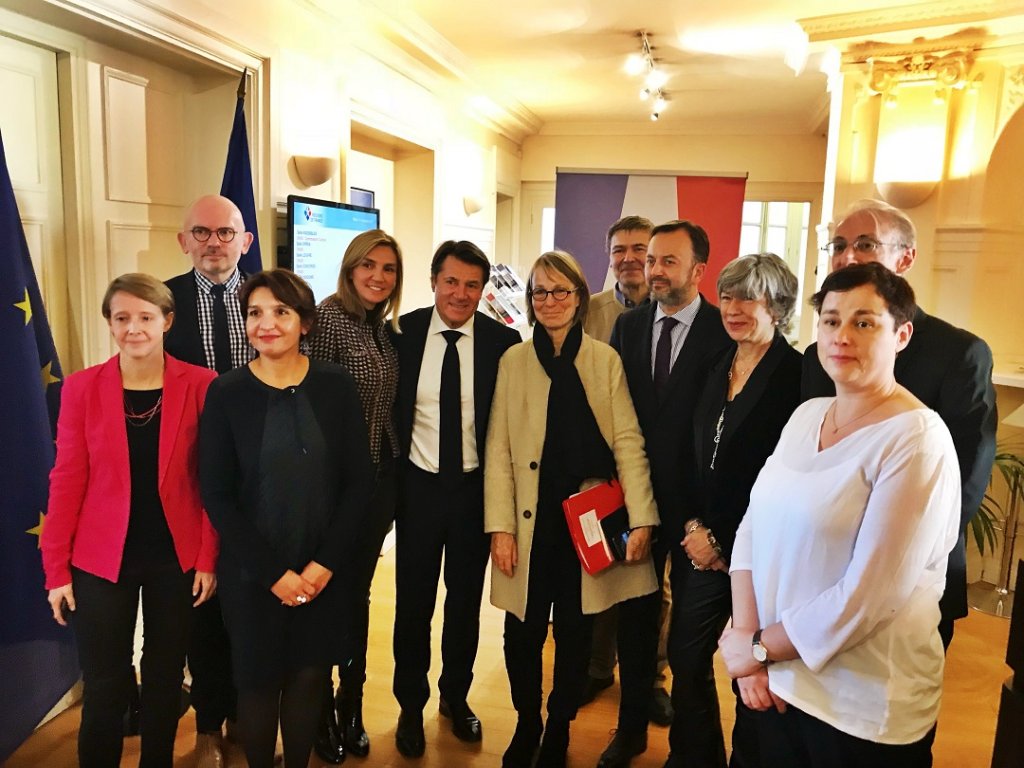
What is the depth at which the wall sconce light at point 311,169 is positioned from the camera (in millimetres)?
3193

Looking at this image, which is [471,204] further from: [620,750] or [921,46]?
[620,750]

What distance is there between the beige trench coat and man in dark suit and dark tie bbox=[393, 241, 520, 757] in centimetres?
10

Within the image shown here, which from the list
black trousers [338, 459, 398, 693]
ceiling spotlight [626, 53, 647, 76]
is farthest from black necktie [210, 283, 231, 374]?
ceiling spotlight [626, 53, 647, 76]

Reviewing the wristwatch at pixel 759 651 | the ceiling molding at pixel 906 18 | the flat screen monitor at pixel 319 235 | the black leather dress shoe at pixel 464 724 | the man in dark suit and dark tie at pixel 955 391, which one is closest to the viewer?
the wristwatch at pixel 759 651

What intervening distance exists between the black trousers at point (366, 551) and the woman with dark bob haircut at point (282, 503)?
A: 25 centimetres

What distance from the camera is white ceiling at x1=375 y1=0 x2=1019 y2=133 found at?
345 cm

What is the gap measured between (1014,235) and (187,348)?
3.92 m

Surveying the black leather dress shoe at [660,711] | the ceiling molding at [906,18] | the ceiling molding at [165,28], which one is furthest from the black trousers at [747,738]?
the ceiling molding at [906,18]

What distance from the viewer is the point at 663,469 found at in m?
1.95

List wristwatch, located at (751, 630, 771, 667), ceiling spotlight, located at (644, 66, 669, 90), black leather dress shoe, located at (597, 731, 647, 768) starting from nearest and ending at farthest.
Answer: wristwatch, located at (751, 630, 771, 667) < black leather dress shoe, located at (597, 731, 647, 768) < ceiling spotlight, located at (644, 66, 669, 90)

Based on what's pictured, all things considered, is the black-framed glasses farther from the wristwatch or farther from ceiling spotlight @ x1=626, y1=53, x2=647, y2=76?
ceiling spotlight @ x1=626, y1=53, x2=647, y2=76

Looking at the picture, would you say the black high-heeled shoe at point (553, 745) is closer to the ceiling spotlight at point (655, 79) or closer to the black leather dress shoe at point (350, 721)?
the black leather dress shoe at point (350, 721)

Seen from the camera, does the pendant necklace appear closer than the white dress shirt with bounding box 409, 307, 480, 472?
Yes

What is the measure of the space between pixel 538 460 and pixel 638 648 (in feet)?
2.00
